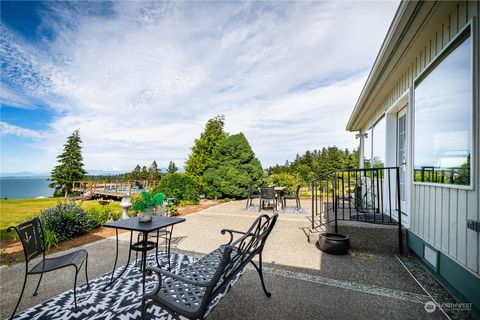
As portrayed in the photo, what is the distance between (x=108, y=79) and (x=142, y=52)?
209cm

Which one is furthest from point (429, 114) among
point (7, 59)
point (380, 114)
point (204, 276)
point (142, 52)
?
point (7, 59)

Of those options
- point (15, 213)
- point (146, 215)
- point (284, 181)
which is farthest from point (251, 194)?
point (15, 213)

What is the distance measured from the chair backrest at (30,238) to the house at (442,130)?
441cm

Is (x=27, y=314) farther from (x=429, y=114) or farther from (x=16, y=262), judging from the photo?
(x=429, y=114)

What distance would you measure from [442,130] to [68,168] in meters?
34.2

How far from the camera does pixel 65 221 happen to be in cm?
488

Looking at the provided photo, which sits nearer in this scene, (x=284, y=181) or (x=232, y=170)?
(x=232, y=170)

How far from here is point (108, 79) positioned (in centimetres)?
834

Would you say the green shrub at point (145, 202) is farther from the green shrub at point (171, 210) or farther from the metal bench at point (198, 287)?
the green shrub at point (171, 210)

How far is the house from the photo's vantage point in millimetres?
2168

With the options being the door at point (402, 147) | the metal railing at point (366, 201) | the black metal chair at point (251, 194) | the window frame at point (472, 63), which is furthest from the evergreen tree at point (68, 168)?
the window frame at point (472, 63)

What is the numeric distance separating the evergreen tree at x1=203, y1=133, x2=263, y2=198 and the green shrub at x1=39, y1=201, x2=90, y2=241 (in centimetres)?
675

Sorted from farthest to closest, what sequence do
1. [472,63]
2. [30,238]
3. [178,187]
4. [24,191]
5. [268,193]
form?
[24,191] < [178,187] < [268,193] < [30,238] < [472,63]

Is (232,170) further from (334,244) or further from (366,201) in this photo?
(334,244)
